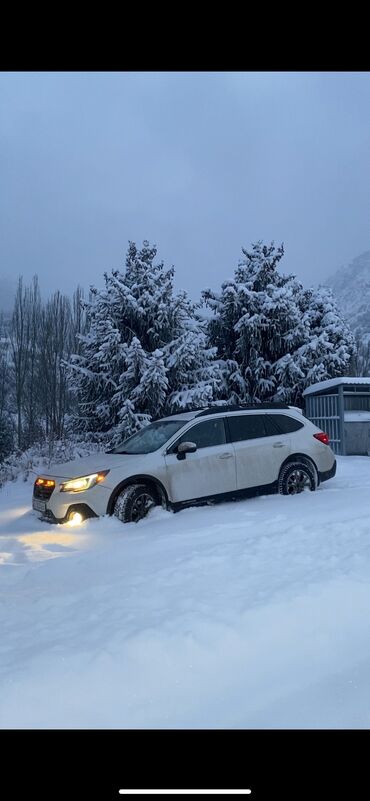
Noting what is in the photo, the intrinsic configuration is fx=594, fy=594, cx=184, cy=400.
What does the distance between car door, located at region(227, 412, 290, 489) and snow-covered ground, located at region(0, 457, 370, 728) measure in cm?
187

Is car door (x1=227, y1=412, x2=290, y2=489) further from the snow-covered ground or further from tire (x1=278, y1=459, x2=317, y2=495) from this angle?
the snow-covered ground

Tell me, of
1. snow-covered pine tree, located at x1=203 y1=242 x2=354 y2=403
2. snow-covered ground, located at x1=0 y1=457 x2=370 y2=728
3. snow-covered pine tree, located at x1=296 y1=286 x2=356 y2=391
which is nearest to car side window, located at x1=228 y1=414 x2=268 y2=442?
snow-covered ground, located at x1=0 y1=457 x2=370 y2=728

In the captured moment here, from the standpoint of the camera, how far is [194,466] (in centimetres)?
778

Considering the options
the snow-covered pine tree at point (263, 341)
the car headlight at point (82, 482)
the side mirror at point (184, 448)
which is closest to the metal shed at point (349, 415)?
the snow-covered pine tree at point (263, 341)

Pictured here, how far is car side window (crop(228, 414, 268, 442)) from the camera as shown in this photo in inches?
329

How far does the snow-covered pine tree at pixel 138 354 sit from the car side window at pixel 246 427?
530cm

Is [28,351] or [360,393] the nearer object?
[360,393]

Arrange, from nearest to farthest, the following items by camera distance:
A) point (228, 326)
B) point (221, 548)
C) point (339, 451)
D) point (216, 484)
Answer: point (221, 548) → point (216, 484) → point (339, 451) → point (228, 326)

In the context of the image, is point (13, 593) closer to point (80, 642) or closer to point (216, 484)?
point (80, 642)

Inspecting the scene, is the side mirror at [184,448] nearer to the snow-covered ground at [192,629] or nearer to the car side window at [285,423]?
the snow-covered ground at [192,629]

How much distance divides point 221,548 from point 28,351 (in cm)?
2423

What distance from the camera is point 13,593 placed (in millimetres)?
4621
